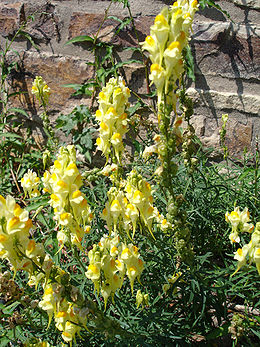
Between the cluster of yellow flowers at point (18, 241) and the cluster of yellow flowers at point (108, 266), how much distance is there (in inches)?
6.3

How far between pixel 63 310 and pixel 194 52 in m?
2.08

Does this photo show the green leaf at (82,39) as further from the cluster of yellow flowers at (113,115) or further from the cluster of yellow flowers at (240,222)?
the cluster of yellow flowers at (240,222)

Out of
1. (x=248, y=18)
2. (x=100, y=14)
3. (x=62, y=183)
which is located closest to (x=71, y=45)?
(x=100, y=14)

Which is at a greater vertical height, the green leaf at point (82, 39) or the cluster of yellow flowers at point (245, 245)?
the green leaf at point (82, 39)

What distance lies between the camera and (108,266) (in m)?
1.21

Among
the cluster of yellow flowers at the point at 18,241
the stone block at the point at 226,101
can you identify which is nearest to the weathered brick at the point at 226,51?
the stone block at the point at 226,101

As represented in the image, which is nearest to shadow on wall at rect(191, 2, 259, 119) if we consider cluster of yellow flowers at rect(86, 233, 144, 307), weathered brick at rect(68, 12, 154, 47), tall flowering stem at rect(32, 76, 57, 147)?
weathered brick at rect(68, 12, 154, 47)

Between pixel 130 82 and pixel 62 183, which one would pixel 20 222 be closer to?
pixel 62 183

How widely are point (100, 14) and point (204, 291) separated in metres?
2.22

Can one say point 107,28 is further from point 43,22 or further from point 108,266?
point 108,266

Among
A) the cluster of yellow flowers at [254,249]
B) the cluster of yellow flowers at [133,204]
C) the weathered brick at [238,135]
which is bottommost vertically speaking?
the weathered brick at [238,135]

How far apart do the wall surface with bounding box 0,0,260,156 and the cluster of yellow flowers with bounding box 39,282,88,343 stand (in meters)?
1.86

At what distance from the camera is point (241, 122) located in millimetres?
2641

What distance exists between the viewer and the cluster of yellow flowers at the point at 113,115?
1.45m
